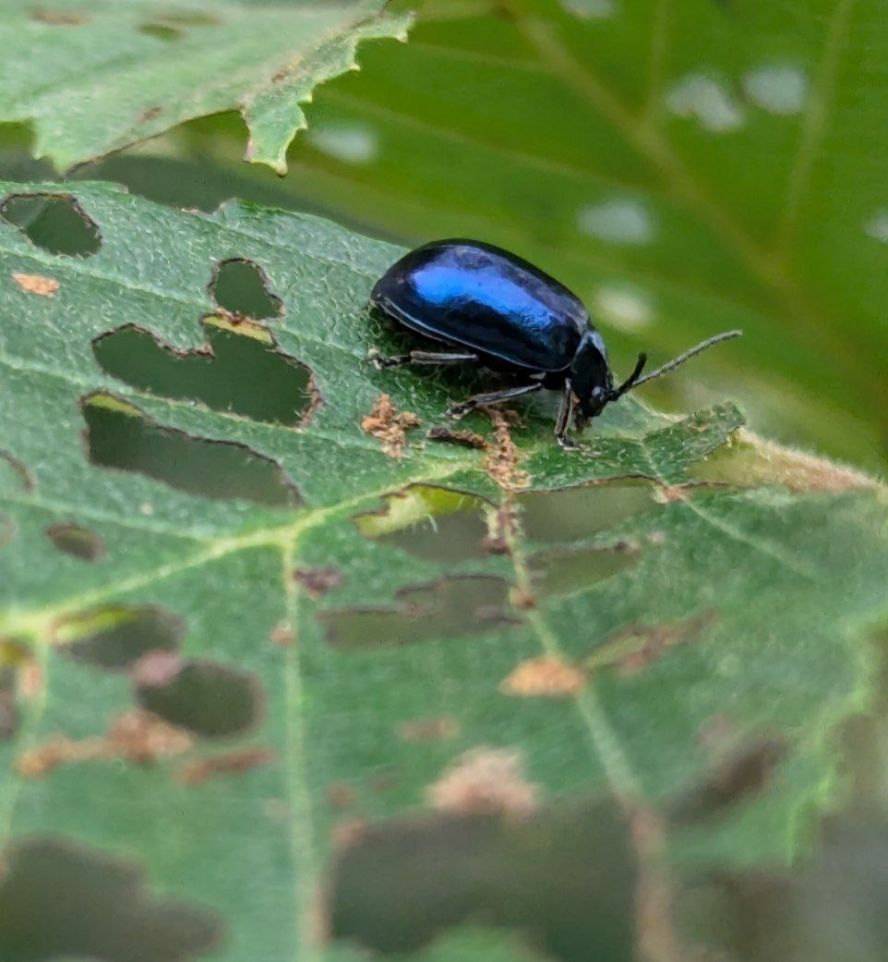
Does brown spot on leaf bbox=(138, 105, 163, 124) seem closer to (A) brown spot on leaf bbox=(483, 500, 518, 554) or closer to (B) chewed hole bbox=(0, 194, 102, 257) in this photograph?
(B) chewed hole bbox=(0, 194, 102, 257)

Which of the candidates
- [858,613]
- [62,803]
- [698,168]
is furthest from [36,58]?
[858,613]

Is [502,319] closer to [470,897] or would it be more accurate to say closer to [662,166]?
[662,166]

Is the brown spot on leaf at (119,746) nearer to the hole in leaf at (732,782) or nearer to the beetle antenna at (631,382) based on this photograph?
the hole in leaf at (732,782)

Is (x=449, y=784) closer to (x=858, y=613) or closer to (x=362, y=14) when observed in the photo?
(x=858, y=613)

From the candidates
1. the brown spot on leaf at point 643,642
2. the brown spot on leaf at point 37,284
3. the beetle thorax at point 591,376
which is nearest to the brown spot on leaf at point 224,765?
the brown spot on leaf at point 643,642

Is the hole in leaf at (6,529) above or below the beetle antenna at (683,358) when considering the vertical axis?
below
